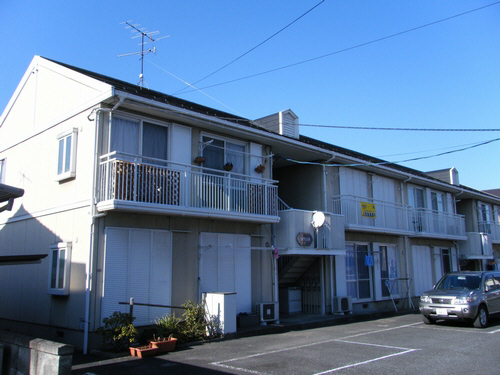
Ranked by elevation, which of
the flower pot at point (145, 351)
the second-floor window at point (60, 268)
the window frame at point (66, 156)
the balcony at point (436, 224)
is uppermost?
the window frame at point (66, 156)

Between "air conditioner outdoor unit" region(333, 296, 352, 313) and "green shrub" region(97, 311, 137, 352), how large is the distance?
8.46 meters

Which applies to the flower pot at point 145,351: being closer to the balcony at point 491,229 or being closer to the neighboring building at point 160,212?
the neighboring building at point 160,212

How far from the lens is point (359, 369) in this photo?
8.12m

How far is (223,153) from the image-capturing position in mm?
14141

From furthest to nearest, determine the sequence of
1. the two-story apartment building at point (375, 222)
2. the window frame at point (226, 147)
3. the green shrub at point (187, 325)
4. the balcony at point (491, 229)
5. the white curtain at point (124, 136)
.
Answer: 1. the balcony at point (491, 229)
2. the two-story apartment building at point (375, 222)
3. the window frame at point (226, 147)
4. the white curtain at point (124, 136)
5. the green shrub at point (187, 325)

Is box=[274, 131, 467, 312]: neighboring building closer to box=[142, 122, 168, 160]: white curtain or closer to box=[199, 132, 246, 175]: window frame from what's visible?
box=[199, 132, 246, 175]: window frame

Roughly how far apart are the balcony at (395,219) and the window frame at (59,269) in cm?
986

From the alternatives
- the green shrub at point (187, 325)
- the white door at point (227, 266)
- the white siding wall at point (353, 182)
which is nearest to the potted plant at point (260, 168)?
the white door at point (227, 266)

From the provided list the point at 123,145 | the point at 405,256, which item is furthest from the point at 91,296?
the point at 405,256

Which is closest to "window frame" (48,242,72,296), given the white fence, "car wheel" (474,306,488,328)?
the white fence

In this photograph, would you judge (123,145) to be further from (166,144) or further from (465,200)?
(465,200)

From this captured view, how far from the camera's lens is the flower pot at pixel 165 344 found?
986 cm

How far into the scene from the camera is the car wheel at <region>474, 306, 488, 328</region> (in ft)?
43.1

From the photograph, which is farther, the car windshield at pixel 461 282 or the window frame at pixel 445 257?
the window frame at pixel 445 257
